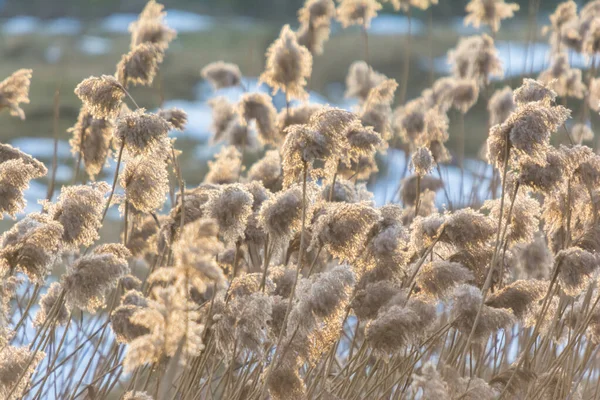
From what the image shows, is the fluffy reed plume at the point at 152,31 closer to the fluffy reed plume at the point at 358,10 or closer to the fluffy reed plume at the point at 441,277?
the fluffy reed plume at the point at 358,10

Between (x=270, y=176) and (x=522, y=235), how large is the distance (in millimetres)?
816

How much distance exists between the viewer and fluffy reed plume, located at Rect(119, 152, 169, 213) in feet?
5.40

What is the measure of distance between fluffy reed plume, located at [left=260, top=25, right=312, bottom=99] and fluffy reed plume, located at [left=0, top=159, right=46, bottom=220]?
95cm

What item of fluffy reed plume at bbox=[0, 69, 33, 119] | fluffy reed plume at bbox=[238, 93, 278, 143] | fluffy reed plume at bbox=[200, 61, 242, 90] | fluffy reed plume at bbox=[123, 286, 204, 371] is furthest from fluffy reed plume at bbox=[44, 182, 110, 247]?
fluffy reed plume at bbox=[200, 61, 242, 90]

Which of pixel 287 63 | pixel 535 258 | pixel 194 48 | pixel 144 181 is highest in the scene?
pixel 287 63

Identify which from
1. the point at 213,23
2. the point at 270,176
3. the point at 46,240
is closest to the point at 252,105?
the point at 270,176

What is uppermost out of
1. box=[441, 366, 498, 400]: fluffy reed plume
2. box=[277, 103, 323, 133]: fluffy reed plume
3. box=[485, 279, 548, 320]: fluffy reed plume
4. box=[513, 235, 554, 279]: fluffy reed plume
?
box=[277, 103, 323, 133]: fluffy reed plume

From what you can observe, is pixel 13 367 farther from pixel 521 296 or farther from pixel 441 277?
pixel 521 296

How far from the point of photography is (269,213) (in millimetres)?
1478

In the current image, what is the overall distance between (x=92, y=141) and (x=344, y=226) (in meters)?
0.99

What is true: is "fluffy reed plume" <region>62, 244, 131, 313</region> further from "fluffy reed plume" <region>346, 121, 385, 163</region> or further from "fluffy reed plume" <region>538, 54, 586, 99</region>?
"fluffy reed plume" <region>538, 54, 586, 99</region>

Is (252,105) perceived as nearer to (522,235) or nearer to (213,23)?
(522,235)

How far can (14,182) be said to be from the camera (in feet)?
4.99

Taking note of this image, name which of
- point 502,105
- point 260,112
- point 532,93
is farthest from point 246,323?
point 502,105
